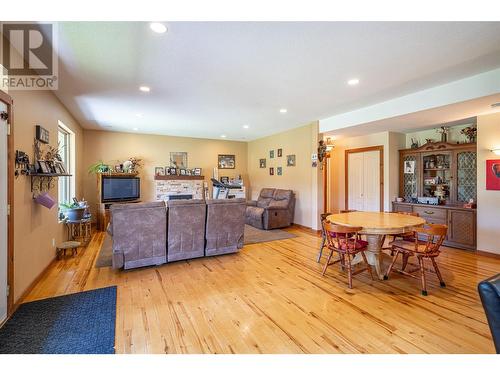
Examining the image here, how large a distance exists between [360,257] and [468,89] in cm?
272

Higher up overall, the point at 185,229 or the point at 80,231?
the point at 185,229

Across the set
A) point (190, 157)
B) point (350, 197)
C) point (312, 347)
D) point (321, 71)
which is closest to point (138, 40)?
point (321, 71)

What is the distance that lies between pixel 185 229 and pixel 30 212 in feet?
6.16

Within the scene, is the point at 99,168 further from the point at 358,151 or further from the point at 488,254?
the point at 488,254

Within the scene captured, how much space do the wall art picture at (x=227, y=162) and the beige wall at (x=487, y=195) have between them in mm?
6441

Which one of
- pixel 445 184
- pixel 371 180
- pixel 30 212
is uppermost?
pixel 371 180

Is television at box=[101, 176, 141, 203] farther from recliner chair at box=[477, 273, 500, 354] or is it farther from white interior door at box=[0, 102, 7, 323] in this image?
recliner chair at box=[477, 273, 500, 354]

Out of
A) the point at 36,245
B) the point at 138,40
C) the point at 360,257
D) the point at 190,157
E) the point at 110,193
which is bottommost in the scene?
the point at 360,257

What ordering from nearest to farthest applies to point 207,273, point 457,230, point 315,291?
point 315,291 < point 207,273 < point 457,230

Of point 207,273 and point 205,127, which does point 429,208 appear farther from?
point 205,127

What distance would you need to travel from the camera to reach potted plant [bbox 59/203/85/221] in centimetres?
436

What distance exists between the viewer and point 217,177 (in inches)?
331

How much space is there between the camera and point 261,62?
110 inches

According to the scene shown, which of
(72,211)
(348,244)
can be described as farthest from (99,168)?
(348,244)
